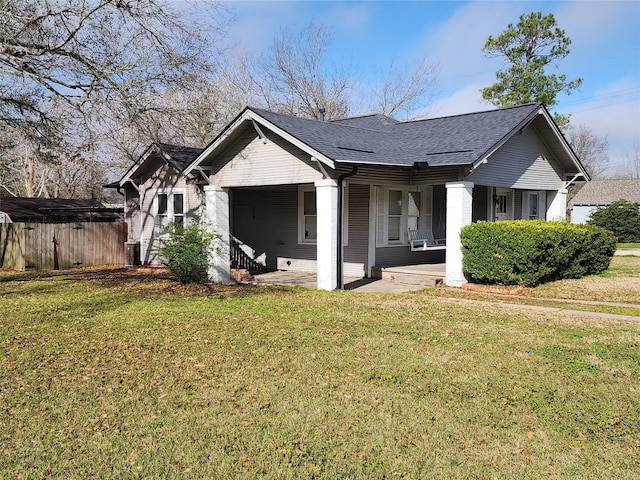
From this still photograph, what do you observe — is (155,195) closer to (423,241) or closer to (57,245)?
(57,245)

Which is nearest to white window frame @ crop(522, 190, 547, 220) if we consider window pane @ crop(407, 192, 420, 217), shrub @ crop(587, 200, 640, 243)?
window pane @ crop(407, 192, 420, 217)

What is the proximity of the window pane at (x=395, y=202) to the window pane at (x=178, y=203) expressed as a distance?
6935mm

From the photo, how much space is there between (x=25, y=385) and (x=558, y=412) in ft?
17.9

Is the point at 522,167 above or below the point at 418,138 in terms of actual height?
below

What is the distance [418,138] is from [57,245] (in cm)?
1216

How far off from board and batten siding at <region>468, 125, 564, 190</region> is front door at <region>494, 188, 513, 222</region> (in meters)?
1.44

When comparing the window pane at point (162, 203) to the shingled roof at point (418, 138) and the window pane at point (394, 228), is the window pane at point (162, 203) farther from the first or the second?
the window pane at point (394, 228)

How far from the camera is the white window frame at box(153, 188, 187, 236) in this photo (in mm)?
16875

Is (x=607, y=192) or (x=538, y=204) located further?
(x=607, y=192)

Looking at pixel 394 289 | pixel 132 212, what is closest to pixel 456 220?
pixel 394 289

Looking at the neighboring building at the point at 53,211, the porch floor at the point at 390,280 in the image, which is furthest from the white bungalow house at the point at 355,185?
the neighboring building at the point at 53,211

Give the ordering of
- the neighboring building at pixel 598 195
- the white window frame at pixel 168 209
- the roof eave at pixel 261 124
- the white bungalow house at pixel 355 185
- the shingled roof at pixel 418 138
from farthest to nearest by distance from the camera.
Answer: the neighboring building at pixel 598 195, the white window frame at pixel 168 209, the white bungalow house at pixel 355 185, the shingled roof at pixel 418 138, the roof eave at pixel 261 124

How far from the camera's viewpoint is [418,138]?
14.8 m

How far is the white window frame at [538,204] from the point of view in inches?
693
